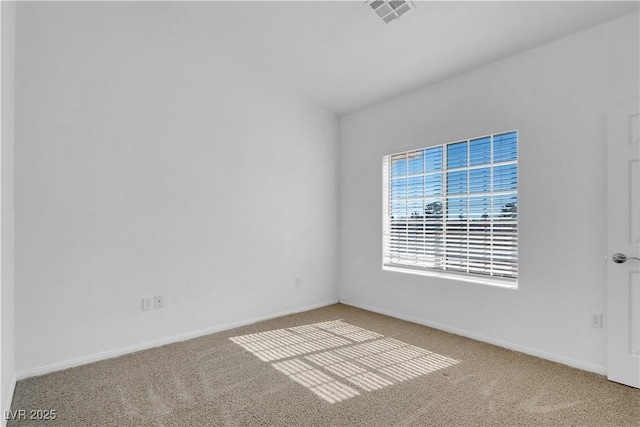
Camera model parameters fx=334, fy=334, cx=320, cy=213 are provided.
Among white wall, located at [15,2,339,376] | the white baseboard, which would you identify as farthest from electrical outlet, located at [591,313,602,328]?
the white baseboard

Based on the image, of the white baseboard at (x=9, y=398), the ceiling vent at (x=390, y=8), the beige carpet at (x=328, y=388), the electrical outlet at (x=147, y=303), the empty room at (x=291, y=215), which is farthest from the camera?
the electrical outlet at (x=147, y=303)

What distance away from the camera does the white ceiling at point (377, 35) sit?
2.63 m

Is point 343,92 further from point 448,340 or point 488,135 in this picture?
point 448,340

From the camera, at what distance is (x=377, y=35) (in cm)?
313

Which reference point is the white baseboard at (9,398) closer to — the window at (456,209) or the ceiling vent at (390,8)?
the window at (456,209)

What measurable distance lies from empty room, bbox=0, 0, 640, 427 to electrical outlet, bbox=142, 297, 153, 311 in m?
0.03

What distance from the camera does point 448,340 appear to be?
3.26m

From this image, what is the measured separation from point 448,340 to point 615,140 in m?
2.16

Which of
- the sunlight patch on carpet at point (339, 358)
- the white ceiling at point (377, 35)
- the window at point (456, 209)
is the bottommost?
the sunlight patch on carpet at point (339, 358)

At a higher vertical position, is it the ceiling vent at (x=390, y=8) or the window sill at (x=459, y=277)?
the ceiling vent at (x=390, y=8)

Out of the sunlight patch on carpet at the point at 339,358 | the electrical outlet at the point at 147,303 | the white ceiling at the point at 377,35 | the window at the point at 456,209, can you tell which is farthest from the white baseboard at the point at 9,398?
the window at the point at 456,209

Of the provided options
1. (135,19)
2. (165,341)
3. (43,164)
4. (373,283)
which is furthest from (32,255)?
(373,283)

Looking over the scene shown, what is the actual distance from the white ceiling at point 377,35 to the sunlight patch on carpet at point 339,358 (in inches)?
109

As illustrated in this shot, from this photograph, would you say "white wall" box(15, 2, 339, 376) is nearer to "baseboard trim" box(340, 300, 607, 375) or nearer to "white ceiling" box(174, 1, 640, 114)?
"white ceiling" box(174, 1, 640, 114)
